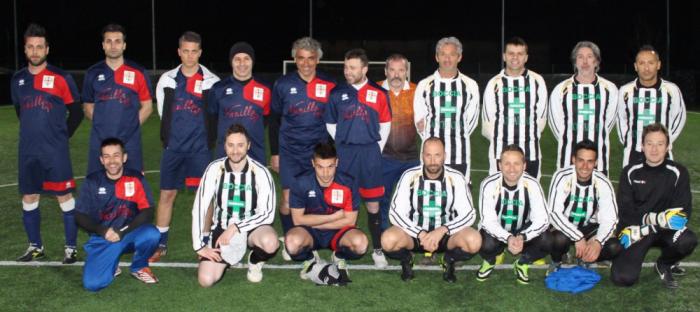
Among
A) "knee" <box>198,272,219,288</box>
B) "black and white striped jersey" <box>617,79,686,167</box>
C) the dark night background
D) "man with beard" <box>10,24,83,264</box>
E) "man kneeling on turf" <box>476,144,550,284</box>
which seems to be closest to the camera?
"knee" <box>198,272,219,288</box>

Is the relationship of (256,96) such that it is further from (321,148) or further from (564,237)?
(564,237)

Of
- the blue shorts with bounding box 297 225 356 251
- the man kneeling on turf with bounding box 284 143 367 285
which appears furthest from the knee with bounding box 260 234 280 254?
the blue shorts with bounding box 297 225 356 251

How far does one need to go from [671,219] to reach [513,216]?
98 cm

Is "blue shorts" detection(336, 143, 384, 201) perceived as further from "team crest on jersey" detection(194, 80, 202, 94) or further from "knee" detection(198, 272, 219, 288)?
"knee" detection(198, 272, 219, 288)

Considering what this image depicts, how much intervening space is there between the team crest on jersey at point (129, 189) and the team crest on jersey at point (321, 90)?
1516 mm

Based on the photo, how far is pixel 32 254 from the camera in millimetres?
5621

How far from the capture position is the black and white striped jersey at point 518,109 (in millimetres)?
5816

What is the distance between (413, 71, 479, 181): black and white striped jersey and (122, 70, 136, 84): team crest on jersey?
2087mm

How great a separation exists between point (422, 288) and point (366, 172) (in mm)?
1068

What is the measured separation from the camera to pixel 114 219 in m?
5.16

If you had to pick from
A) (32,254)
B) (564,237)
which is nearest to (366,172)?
(564,237)

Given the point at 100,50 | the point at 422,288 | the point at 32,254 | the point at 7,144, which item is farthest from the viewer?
the point at 100,50

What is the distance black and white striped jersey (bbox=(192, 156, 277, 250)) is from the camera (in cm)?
509

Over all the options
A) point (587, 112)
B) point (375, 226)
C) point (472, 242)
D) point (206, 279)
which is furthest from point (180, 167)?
point (587, 112)
